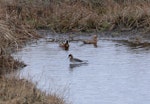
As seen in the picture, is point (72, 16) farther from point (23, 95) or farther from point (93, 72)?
point (23, 95)

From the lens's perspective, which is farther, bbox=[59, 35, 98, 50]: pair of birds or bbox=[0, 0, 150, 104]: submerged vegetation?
bbox=[0, 0, 150, 104]: submerged vegetation

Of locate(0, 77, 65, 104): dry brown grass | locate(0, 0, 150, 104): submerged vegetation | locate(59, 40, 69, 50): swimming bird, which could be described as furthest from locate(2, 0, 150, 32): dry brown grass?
locate(0, 77, 65, 104): dry brown grass

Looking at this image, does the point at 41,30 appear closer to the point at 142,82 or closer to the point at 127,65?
the point at 127,65

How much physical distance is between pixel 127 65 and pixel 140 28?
567 cm

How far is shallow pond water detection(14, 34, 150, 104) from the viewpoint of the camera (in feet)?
42.9

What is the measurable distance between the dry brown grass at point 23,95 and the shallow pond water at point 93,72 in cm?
72

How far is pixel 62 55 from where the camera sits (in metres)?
18.0

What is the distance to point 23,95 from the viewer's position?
11.4 meters

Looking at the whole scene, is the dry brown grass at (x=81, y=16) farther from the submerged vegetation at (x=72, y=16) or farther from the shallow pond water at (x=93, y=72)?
the shallow pond water at (x=93, y=72)

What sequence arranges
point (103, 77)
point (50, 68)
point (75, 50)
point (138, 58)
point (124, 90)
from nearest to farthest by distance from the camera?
1. point (124, 90)
2. point (103, 77)
3. point (50, 68)
4. point (138, 58)
5. point (75, 50)

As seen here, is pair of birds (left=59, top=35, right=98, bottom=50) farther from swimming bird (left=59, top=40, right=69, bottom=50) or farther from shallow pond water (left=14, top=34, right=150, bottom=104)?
shallow pond water (left=14, top=34, right=150, bottom=104)

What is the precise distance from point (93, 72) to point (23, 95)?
169 inches

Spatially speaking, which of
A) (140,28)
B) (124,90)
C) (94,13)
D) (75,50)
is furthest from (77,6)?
(124,90)

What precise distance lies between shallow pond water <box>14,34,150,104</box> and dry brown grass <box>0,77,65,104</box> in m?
0.72
